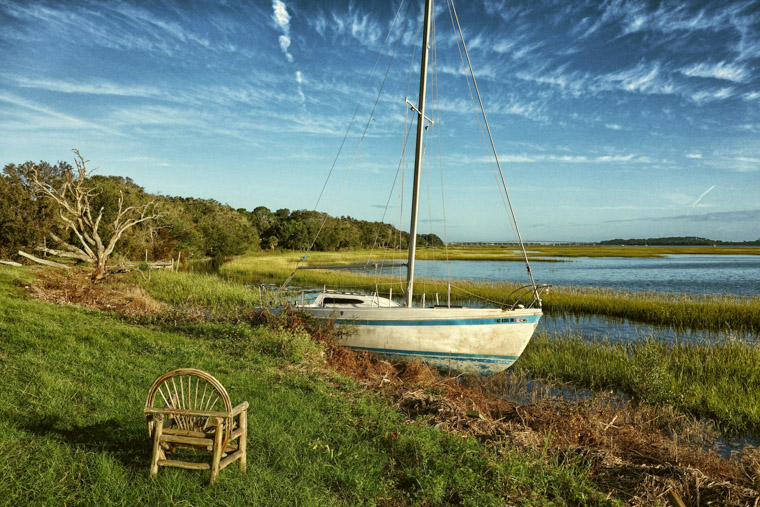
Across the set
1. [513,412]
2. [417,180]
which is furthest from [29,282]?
[513,412]

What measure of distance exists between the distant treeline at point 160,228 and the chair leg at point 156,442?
753cm

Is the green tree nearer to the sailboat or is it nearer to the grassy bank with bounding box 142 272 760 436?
the sailboat

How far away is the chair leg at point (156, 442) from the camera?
159 inches

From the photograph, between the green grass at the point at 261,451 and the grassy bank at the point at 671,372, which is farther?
the grassy bank at the point at 671,372

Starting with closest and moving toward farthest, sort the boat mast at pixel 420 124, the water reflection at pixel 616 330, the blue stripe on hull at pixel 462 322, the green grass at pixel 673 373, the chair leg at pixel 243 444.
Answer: the chair leg at pixel 243 444, the green grass at pixel 673 373, the blue stripe on hull at pixel 462 322, the boat mast at pixel 420 124, the water reflection at pixel 616 330

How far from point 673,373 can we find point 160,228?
170 feet

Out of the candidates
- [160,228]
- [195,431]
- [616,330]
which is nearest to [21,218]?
[160,228]

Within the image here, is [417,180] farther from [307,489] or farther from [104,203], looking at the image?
[104,203]

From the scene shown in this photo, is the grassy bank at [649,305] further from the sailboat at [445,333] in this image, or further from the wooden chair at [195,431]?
the wooden chair at [195,431]

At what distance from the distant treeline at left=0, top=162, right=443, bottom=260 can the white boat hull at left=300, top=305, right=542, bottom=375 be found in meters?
2.36

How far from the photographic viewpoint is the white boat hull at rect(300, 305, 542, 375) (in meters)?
11.2

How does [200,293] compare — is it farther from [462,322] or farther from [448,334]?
[462,322]

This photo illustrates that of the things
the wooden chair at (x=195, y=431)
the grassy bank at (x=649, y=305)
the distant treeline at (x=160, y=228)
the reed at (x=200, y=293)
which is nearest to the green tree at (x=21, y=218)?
the distant treeline at (x=160, y=228)

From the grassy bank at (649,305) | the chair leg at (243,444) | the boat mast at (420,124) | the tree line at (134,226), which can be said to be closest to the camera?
the chair leg at (243,444)
